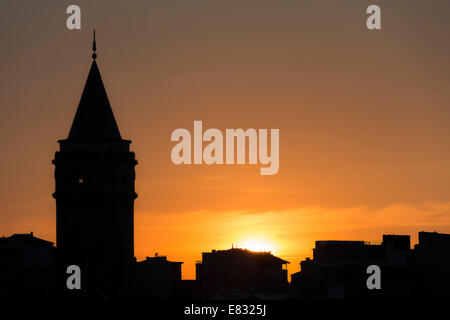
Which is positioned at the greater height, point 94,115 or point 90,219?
point 94,115

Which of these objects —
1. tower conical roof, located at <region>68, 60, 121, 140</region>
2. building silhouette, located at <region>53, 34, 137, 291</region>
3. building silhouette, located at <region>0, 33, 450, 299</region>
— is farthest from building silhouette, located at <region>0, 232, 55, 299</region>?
tower conical roof, located at <region>68, 60, 121, 140</region>

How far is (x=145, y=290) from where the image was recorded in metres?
187

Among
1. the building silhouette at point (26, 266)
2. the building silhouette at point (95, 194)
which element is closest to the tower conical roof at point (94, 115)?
the building silhouette at point (95, 194)

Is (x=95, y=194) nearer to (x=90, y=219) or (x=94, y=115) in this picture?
(x=90, y=219)

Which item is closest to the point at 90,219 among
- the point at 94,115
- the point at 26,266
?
the point at 26,266

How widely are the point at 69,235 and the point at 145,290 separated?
35.8ft

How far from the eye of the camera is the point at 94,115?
181 meters

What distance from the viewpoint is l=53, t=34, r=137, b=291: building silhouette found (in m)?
180

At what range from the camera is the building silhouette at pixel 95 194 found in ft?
591

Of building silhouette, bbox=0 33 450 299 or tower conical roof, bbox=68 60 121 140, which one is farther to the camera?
tower conical roof, bbox=68 60 121 140

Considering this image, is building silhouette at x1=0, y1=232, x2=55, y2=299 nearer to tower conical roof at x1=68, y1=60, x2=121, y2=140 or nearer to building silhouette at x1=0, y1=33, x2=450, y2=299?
building silhouette at x1=0, y1=33, x2=450, y2=299

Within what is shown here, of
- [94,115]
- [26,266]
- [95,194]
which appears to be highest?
[94,115]

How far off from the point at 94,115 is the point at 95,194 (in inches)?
275
